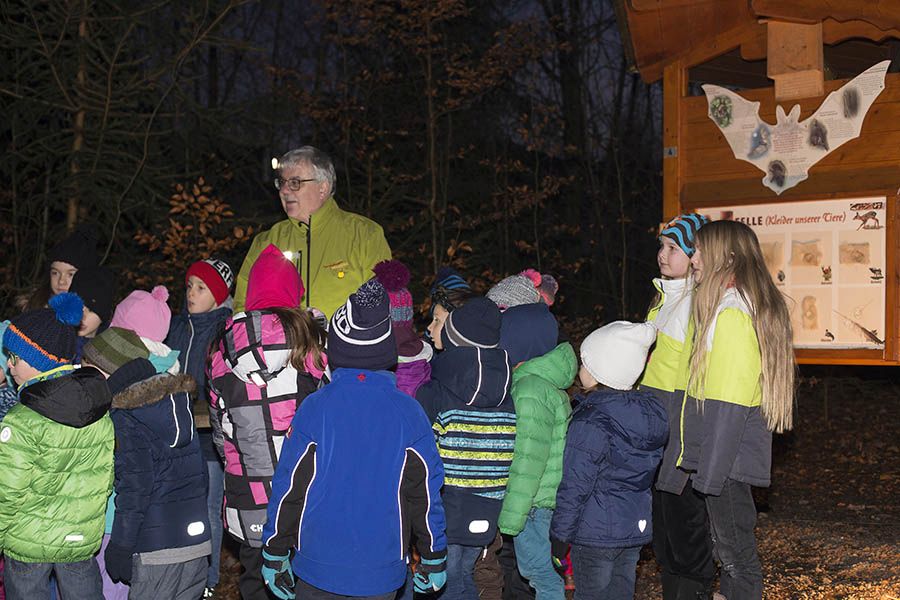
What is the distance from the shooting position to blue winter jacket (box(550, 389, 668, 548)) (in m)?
4.29

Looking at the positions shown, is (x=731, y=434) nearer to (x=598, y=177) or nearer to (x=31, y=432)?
(x=31, y=432)

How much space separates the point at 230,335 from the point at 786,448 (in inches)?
399

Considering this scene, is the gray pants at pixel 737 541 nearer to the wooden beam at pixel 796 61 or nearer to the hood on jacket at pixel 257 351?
the hood on jacket at pixel 257 351

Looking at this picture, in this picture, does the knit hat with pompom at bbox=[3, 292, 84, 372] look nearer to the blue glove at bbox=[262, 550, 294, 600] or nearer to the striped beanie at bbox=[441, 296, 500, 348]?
the blue glove at bbox=[262, 550, 294, 600]

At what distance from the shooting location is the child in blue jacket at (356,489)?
3.51 metres

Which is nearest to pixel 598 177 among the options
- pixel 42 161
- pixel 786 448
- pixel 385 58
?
pixel 385 58

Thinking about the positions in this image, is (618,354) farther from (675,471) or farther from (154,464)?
(154,464)

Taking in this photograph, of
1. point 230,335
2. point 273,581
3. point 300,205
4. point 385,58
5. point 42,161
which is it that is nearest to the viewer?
point 273,581

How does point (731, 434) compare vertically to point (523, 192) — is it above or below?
below

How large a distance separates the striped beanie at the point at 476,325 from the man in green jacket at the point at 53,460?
1.60m

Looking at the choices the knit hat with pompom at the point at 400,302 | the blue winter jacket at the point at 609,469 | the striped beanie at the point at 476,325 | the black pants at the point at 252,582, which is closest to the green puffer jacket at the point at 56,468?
the black pants at the point at 252,582

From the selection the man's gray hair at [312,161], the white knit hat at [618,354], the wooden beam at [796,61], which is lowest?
the white knit hat at [618,354]

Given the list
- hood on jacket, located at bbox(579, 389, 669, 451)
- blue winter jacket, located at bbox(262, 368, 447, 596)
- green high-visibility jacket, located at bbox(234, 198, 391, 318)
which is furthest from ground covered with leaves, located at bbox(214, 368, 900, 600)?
blue winter jacket, located at bbox(262, 368, 447, 596)

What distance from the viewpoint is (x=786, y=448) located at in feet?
41.4
